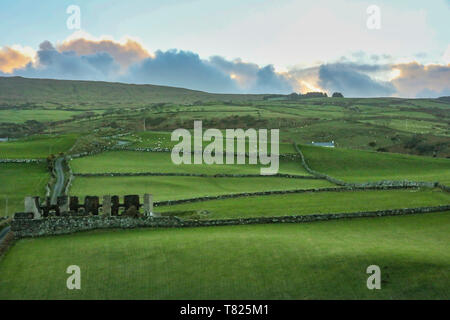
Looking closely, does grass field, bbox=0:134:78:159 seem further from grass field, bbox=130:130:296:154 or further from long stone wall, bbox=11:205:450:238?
long stone wall, bbox=11:205:450:238

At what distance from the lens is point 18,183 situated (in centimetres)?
6009

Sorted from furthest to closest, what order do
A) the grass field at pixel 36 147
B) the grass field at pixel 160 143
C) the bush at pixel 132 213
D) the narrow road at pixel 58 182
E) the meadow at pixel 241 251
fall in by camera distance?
1. the grass field at pixel 160 143
2. the grass field at pixel 36 147
3. the narrow road at pixel 58 182
4. the bush at pixel 132 213
5. the meadow at pixel 241 251

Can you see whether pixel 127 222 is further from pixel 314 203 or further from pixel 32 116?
pixel 32 116

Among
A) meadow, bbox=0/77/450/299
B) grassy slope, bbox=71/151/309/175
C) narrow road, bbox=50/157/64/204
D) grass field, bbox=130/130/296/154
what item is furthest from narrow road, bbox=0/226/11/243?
grass field, bbox=130/130/296/154

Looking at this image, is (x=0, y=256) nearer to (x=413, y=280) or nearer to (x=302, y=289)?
(x=302, y=289)

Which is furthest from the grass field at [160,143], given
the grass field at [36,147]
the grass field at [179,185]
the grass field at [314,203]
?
the grass field at [314,203]

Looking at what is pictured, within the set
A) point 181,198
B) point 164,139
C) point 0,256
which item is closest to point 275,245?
point 0,256

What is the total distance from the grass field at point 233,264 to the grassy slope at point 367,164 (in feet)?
147

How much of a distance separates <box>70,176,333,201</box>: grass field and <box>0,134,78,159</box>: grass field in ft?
68.1

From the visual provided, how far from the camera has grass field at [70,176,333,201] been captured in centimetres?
5578

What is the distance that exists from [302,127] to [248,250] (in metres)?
110

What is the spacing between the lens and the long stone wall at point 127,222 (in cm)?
3278

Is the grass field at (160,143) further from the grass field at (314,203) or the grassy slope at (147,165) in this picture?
the grass field at (314,203)

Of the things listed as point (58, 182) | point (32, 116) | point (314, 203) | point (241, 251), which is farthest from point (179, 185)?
point (32, 116)
